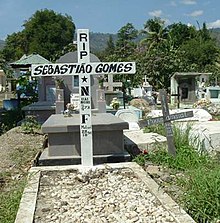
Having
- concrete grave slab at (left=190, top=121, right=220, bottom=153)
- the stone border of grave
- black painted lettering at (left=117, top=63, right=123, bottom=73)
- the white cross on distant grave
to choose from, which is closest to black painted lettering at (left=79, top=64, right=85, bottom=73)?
the white cross on distant grave

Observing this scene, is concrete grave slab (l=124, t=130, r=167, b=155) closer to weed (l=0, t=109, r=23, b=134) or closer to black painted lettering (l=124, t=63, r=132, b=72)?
black painted lettering (l=124, t=63, r=132, b=72)

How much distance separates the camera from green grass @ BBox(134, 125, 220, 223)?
3695mm

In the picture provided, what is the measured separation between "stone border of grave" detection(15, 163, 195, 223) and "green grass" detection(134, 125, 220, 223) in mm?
133

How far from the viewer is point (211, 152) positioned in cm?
644

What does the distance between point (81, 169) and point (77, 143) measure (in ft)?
1.94

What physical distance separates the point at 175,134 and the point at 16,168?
250 cm

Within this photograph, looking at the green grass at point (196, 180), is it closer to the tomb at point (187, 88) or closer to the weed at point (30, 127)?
the weed at point (30, 127)

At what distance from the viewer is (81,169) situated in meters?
5.55

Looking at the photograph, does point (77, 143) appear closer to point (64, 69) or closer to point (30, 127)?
point (64, 69)

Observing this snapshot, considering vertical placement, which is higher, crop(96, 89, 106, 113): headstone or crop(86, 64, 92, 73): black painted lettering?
crop(86, 64, 92, 73): black painted lettering

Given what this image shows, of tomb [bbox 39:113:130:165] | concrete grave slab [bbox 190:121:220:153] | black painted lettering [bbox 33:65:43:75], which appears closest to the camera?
black painted lettering [bbox 33:65:43:75]

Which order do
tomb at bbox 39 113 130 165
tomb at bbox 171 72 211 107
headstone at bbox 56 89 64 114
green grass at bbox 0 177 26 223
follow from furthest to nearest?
1. tomb at bbox 171 72 211 107
2. headstone at bbox 56 89 64 114
3. tomb at bbox 39 113 130 165
4. green grass at bbox 0 177 26 223

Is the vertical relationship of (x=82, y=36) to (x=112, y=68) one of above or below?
above

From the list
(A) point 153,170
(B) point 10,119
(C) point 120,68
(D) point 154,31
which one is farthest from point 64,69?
(D) point 154,31
